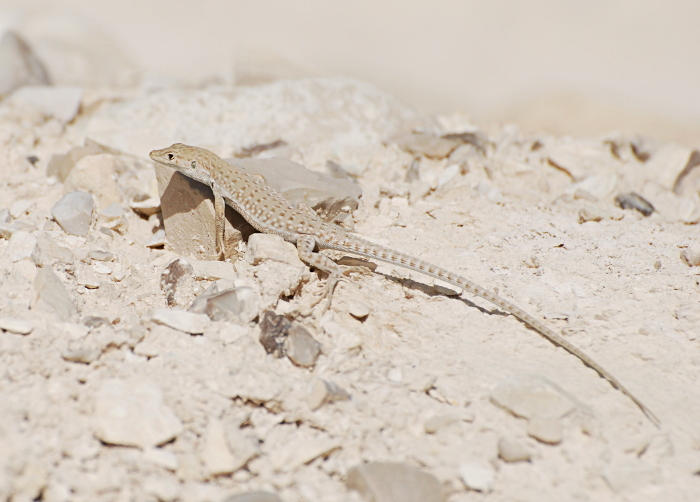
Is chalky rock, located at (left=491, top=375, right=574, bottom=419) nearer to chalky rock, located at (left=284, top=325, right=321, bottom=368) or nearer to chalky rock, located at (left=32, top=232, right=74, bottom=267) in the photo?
chalky rock, located at (left=284, top=325, right=321, bottom=368)

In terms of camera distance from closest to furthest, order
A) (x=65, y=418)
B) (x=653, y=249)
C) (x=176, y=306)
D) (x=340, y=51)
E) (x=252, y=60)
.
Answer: (x=65, y=418), (x=176, y=306), (x=653, y=249), (x=252, y=60), (x=340, y=51)

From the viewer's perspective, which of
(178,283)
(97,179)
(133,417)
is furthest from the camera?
(97,179)

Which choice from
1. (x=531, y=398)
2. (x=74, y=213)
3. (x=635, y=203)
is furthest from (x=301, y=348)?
(x=635, y=203)

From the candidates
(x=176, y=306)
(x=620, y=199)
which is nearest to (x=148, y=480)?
(x=176, y=306)

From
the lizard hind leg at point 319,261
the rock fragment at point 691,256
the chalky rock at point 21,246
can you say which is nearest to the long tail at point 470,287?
the lizard hind leg at point 319,261

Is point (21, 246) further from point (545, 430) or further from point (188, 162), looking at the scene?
point (545, 430)

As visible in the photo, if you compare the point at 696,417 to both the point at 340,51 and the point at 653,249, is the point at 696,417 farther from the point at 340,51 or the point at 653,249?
the point at 340,51

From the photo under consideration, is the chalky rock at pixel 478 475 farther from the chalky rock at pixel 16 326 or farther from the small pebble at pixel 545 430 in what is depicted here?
the chalky rock at pixel 16 326
